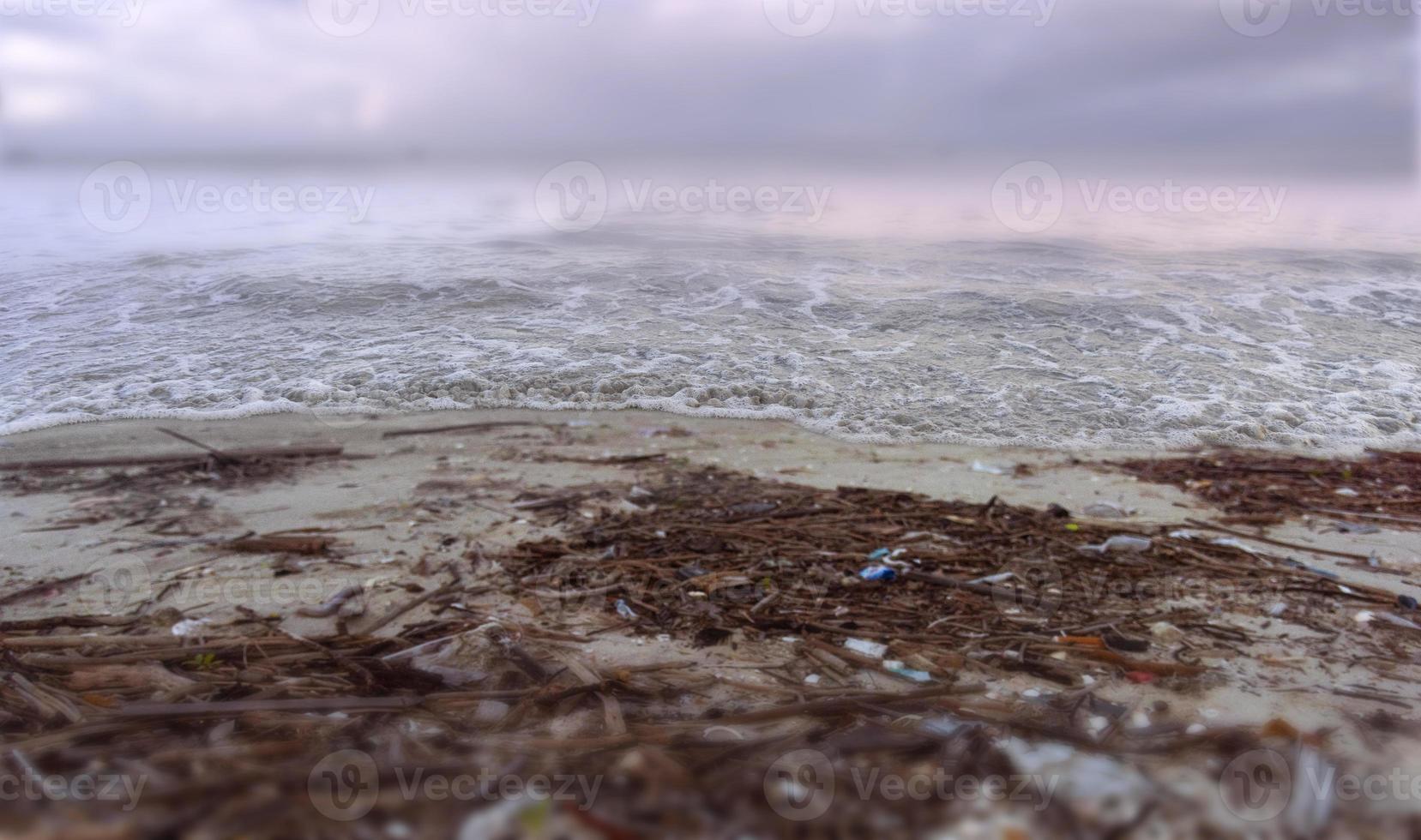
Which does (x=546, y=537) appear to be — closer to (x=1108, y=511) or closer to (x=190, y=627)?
(x=190, y=627)

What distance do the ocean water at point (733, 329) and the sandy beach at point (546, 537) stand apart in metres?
0.56

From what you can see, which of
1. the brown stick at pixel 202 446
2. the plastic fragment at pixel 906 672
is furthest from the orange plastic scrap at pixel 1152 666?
the brown stick at pixel 202 446

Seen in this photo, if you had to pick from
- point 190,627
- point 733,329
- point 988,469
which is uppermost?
point 733,329

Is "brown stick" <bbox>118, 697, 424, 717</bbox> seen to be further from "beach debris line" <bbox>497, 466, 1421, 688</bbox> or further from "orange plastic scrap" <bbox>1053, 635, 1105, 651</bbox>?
"orange plastic scrap" <bbox>1053, 635, 1105, 651</bbox>

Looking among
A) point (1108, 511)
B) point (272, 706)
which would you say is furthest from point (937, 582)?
point (272, 706)

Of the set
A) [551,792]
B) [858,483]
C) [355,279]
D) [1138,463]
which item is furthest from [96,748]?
[355,279]

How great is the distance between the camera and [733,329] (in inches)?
318

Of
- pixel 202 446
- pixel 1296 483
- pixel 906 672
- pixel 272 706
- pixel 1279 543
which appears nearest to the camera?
pixel 272 706

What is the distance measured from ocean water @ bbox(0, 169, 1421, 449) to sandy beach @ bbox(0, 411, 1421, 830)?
0.56 metres

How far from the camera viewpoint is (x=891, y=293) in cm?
987

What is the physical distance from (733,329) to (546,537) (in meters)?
4.75

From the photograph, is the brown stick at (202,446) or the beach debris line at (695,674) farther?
the brown stick at (202,446)

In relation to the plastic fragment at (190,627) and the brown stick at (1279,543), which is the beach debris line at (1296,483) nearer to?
the brown stick at (1279,543)

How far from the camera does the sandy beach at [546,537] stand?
96.0 inches
